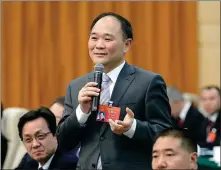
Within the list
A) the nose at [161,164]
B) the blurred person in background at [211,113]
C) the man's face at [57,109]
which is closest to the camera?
the nose at [161,164]

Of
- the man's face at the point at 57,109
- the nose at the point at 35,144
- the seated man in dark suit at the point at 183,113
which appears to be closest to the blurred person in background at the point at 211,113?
the seated man in dark suit at the point at 183,113

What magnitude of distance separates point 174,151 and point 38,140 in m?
1.22

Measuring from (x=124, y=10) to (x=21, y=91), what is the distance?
1562mm

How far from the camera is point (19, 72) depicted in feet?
22.6

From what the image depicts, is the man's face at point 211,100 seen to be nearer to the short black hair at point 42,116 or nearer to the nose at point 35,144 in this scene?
the short black hair at point 42,116

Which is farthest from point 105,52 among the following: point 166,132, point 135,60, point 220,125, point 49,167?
point 135,60

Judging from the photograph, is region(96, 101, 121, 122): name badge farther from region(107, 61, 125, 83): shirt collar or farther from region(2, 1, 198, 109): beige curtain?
region(2, 1, 198, 109): beige curtain

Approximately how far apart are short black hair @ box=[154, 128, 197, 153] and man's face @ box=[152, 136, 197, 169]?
0.05ft

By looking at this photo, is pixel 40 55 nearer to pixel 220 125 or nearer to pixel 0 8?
pixel 0 8

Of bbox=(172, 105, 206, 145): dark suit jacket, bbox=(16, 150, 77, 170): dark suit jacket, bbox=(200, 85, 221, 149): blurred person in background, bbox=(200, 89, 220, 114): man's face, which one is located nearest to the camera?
bbox=(16, 150, 77, 170): dark suit jacket

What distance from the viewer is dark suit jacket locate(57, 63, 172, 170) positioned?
2.25 meters

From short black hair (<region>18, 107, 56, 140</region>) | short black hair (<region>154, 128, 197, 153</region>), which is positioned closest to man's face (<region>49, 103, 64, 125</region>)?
short black hair (<region>18, 107, 56, 140</region>)

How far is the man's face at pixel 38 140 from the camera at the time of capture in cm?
310

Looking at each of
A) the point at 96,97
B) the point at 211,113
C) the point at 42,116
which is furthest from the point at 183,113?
the point at 96,97
